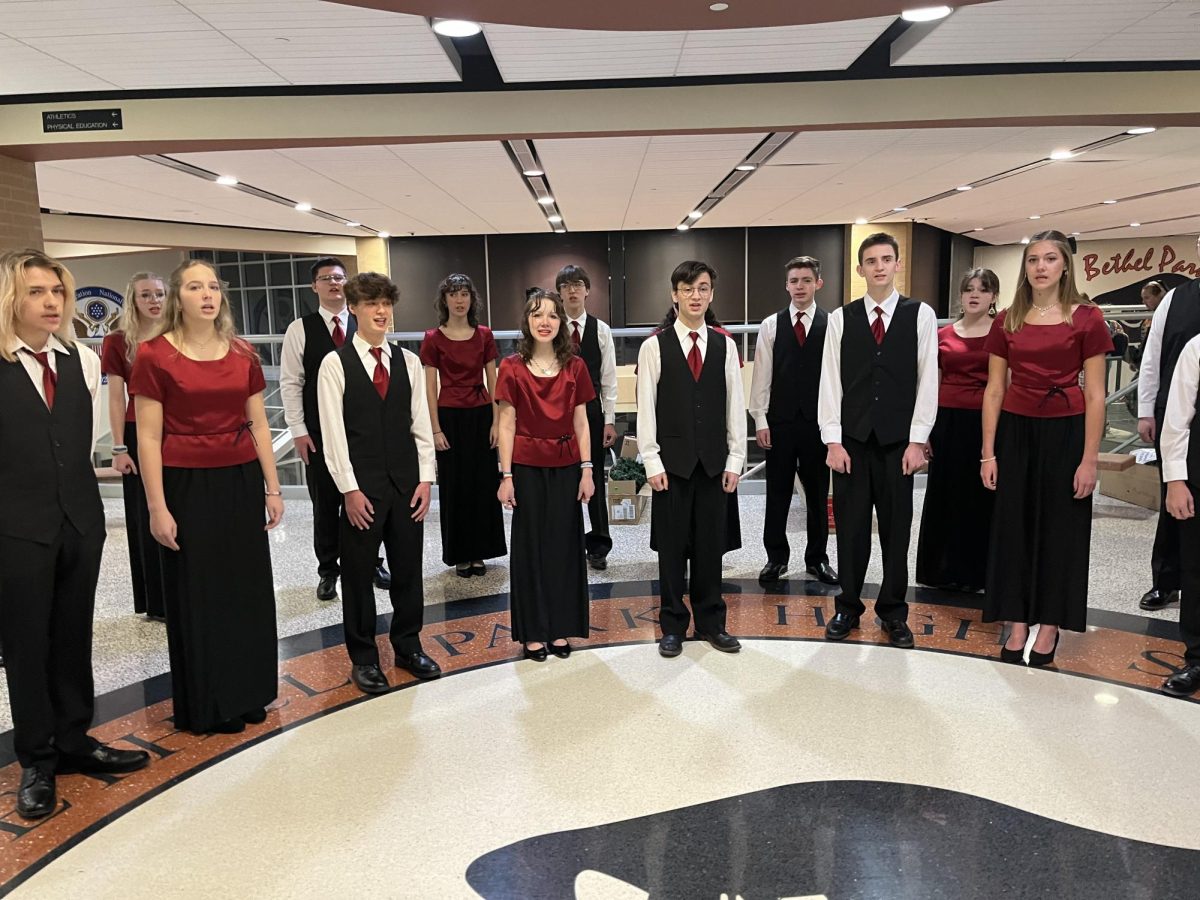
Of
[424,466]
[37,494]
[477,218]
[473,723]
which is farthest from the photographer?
[477,218]

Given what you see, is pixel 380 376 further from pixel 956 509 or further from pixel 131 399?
pixel 956 509

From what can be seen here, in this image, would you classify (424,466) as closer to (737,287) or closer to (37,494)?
(37,494)

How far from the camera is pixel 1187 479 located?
3008 millimetres

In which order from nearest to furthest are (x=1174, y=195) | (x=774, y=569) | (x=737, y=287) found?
(x=774, y=569) < (x=1174, y=195) < (x=737, y=287)

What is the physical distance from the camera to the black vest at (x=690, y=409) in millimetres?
3410

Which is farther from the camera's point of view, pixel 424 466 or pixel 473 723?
pixel 424 466

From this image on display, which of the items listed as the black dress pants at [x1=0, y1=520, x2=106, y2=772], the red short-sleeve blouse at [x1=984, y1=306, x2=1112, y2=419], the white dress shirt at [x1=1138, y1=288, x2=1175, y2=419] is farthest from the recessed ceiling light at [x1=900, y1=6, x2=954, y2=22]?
the black dress pants at [x1=0, y1=520, x2=106, y2=772]

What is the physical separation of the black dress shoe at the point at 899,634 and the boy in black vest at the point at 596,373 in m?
1.59

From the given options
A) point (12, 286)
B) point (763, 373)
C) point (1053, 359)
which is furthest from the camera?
point (763, 373)

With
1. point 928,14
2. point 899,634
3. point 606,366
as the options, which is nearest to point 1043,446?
point 899,634

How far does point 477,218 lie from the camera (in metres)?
12.9

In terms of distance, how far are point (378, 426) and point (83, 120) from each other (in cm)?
427

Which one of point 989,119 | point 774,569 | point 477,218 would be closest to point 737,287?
point 477,218

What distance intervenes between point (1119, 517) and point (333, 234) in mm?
13364
